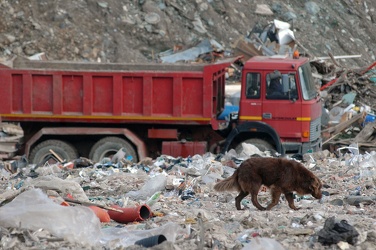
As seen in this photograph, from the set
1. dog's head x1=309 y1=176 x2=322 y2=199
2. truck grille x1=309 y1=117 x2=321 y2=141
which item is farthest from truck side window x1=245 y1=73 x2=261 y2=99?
dog's head x1=309 y1=176 x2=322 y2=199

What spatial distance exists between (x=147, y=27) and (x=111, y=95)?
12.6 metres

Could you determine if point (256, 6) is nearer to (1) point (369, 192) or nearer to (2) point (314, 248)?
(1) point (369, 192)

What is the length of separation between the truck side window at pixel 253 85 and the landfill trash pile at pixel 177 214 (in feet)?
8.37

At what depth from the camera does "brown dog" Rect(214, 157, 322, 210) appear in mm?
10305

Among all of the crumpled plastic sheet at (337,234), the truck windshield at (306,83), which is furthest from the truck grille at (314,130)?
the crumpled plastic sheet at (337,234)

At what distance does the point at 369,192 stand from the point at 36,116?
25.5 feet

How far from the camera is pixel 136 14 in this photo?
97.6 feet

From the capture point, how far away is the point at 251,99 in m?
16.8

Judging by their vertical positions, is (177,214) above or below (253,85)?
below

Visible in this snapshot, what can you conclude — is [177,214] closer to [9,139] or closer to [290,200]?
[290,200]

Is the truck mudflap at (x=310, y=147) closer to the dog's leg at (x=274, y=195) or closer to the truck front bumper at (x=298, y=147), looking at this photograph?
the truck front bumper at (x=298, y=147)

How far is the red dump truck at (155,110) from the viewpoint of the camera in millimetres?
16734

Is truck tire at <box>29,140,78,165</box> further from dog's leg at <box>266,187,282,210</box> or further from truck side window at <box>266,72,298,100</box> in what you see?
dog's leg at <box>266,187,282,210</box>

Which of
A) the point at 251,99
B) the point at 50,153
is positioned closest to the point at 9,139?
the point at 50,153
